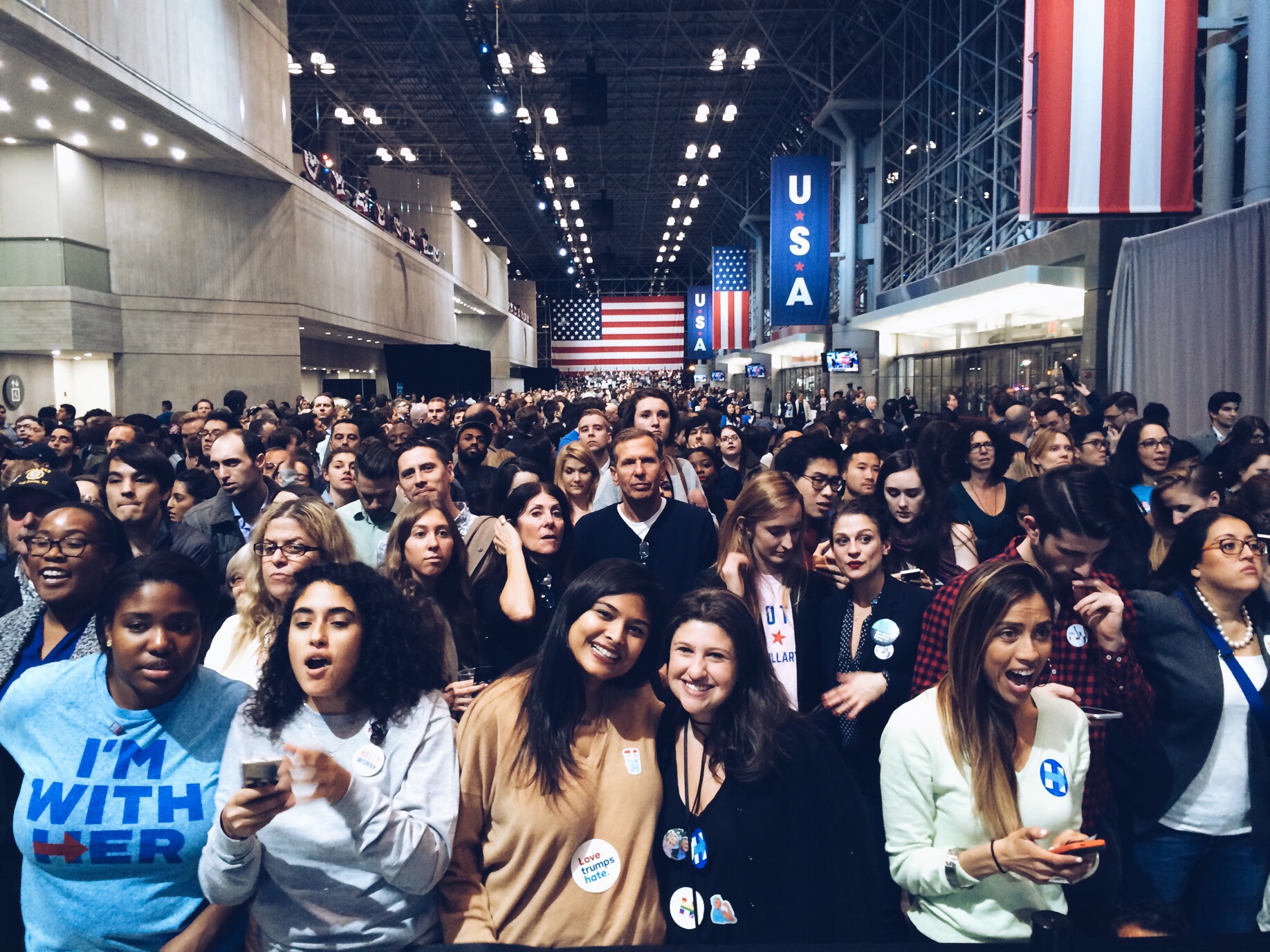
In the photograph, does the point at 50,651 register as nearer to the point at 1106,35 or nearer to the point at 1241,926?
the point at 1241,926

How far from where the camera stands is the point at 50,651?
2.94 m

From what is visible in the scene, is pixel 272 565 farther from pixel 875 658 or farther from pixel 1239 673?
pixel 1239 673

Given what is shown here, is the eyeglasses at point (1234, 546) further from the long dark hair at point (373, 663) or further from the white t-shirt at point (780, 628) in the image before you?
the long dark hair at point (373, 663)

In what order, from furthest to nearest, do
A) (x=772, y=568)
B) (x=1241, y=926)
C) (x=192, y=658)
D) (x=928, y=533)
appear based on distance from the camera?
1. (x=928, y=533)
2. (x=772, y=568)
3. (x=1241, y=926)
4. (x=192, y=658)

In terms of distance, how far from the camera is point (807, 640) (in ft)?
10.9

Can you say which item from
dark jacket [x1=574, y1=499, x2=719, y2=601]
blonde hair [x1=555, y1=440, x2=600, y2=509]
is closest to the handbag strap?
dark jacket [x1=574, y1=499, x2=719, y2=601]

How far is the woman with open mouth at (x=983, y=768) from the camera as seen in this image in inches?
87.4

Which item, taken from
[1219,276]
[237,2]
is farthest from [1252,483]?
A: [237,2]

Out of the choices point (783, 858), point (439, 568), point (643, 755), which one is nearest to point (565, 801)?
point (643, 755)

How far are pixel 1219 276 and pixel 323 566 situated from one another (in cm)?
999

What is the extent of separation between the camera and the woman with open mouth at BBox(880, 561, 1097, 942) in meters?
2.22

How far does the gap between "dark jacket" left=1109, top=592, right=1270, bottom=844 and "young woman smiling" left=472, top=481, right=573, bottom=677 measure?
2.01 metres

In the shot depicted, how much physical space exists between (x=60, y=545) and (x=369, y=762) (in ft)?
5.37

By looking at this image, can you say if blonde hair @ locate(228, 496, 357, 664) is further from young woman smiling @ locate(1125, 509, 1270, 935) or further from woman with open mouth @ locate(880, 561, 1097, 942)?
young woman smiling @ locate(1125, 509, 1270, 935)
